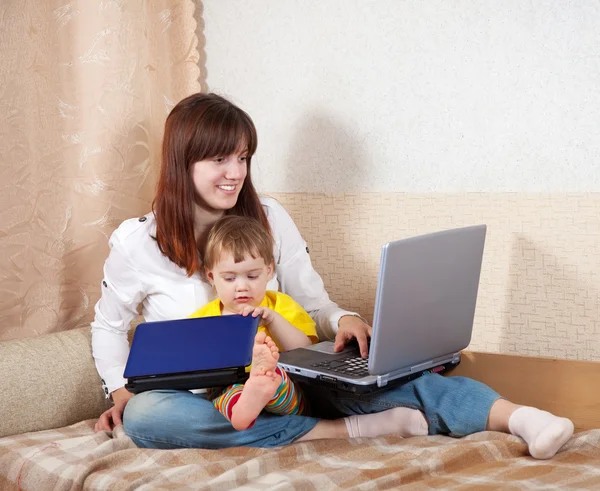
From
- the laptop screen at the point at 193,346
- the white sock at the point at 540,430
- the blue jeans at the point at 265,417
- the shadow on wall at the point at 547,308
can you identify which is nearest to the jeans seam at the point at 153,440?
the blue jeans at the point at 265,417

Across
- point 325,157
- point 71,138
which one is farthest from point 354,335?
point 71,138

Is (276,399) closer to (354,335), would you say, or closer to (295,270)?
(354,335)

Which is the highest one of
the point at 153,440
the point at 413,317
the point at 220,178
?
the point at 220,178

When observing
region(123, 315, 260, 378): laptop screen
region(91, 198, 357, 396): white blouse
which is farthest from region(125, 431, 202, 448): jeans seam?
→ region(91, 198, 357, 396): white blouse

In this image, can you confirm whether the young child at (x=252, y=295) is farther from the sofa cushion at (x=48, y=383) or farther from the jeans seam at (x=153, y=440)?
the sofa cushion at (x=48, y=383)

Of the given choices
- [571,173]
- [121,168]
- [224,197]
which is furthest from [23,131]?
[571,173]

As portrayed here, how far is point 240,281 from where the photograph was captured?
5.15ft

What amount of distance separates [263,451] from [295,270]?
1.70 ft

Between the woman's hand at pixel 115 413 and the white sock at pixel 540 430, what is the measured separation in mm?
742

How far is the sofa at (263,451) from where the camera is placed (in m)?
1.22

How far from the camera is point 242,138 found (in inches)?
65.9

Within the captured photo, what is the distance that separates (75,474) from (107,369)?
1.27 ft

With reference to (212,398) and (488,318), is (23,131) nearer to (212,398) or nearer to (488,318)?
(212,398)

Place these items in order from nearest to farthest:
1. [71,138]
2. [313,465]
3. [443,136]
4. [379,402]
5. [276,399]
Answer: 1. [313,465]
2. [276,399]
3. [379,402]
4. [443,136]
5. [71,138]
